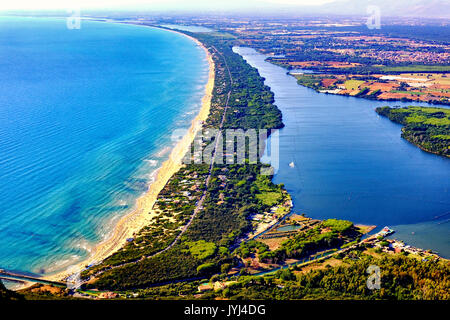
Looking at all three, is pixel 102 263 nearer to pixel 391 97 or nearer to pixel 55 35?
pixel 391 97

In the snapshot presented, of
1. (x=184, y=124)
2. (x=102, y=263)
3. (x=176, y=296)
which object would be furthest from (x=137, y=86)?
(x=176, y=296)

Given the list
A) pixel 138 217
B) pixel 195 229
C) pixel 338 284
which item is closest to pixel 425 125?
pixel 338 284

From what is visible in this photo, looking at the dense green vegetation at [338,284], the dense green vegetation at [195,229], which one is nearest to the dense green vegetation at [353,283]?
the dense green vegetation at [338,284]

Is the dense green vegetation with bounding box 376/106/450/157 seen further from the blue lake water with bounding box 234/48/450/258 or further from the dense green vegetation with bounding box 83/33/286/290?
the dense green vegetation with bounding box 83/33/286/290

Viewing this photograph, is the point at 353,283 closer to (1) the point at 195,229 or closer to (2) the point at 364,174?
(1) the point at 195,229

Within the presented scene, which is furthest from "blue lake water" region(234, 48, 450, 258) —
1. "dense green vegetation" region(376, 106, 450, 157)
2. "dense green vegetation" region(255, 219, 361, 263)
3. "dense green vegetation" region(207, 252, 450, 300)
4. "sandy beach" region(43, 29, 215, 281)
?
"sandy beach" region(43, 29, 215, 281)

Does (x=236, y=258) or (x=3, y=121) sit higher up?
(x=3, y=121)

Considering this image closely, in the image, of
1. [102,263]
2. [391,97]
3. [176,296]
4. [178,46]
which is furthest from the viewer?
[178,46]
